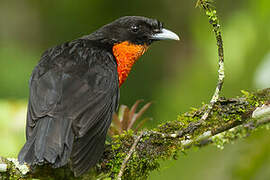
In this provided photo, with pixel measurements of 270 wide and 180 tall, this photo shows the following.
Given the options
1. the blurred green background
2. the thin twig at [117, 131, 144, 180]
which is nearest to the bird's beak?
the blurred green background

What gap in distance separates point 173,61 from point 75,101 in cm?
409

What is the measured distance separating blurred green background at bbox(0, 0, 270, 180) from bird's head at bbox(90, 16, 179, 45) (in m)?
0.76

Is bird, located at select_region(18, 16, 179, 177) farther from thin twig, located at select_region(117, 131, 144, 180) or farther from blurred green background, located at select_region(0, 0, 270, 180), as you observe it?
blurred green background, located at select_region(0, 0, 270, 180)

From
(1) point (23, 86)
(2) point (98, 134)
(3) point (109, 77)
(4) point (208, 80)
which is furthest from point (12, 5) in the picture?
(2) point (98, 134)

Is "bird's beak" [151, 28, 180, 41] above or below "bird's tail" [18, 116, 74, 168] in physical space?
Answer: above

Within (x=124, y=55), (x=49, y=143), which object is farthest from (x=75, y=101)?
(x=124, y=55)

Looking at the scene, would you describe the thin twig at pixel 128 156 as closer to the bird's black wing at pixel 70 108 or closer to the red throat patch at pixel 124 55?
the bird's black wing at pixel 70 108

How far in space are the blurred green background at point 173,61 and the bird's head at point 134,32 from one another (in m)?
0.76

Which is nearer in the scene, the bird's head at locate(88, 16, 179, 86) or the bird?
the bird

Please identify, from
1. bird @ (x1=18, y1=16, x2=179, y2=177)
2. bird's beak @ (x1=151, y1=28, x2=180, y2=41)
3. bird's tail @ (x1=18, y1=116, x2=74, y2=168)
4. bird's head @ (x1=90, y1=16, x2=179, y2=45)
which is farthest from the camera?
bird's beak @ (x1=151, y1=28, x2=180, y2=41)

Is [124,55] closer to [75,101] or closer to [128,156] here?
[75,101]

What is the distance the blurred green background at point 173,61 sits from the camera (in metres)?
4.14

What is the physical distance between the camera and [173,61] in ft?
24.1

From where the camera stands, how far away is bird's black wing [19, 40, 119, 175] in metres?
3.09
